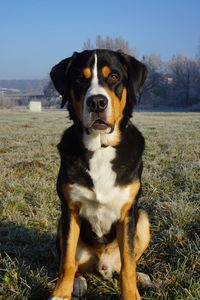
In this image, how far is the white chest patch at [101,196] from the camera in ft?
9.48

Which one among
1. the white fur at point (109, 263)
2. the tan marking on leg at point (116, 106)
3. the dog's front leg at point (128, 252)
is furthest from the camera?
the white fur at point (109, 263)

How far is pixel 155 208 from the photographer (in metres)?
4.50

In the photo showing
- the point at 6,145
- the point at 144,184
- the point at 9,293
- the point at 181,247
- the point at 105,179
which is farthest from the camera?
the point at 6,145

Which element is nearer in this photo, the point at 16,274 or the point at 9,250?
the point at 16,274

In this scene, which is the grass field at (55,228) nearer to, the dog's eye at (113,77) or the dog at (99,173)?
the dog at (99,173)

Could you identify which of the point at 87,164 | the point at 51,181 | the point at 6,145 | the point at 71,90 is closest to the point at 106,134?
the point at 87,164

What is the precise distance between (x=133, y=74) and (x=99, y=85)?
432mm

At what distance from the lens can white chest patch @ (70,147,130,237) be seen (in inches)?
114

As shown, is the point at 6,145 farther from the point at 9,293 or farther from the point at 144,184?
the point at 9,293

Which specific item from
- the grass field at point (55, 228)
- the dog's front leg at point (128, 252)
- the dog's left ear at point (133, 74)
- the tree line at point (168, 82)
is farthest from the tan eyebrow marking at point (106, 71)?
A: the tree line at point (168, 82)

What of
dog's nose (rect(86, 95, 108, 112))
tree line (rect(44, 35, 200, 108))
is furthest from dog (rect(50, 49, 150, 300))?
tree line (rect(44, 35, 200, 108))

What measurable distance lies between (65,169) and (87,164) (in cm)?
21

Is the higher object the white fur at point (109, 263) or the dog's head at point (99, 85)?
the dog's head at point (99, 85)

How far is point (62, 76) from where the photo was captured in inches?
127
